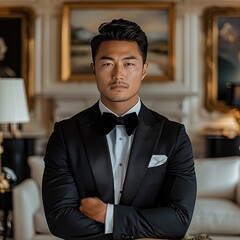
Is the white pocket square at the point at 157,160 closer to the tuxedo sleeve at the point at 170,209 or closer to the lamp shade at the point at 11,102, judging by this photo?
the tuxedo sleeve at the point at 170,209

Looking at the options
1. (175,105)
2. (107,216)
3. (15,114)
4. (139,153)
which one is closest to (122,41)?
(139,153)

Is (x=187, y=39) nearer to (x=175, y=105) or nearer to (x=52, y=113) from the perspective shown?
(x=175, y=105)

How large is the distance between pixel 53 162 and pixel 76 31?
15.5 ft

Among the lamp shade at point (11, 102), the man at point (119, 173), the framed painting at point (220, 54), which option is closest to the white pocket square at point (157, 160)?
the man at point (119, 173)

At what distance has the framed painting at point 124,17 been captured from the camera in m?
5.91

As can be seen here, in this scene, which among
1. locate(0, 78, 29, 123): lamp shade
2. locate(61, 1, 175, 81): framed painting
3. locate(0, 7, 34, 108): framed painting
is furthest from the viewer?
locate(0, 7, 34, 108): framed painting

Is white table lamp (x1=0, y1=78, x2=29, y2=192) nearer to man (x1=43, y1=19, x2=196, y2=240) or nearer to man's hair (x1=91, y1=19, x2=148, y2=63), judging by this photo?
man (x1=43, y1=19, x2=196, y2=240)

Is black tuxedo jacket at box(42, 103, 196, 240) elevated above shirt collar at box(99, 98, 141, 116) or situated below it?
below

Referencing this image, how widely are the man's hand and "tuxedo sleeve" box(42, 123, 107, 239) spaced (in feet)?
0.09

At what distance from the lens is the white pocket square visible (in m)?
1.33

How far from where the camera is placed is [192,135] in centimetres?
597

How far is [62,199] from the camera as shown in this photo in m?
1.39

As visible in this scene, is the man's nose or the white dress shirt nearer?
the man's nose

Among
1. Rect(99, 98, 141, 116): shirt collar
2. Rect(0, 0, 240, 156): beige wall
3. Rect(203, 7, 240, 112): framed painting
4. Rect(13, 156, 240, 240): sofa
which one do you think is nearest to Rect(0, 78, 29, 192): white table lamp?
Rect(13, 156, 240, 240): sofa
